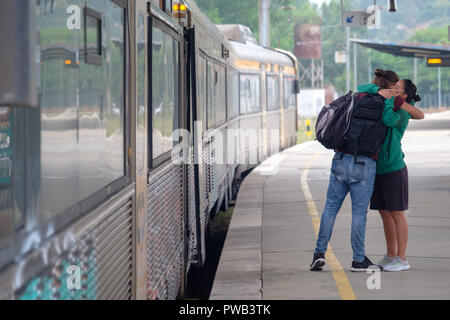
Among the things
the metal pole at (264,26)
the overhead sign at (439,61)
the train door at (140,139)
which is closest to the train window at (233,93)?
the train door at (140,139)

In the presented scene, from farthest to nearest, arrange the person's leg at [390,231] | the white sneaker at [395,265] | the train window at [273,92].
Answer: the train window at [273,92] < the white sneaker at [395,265] < the person's leg at [390,231]

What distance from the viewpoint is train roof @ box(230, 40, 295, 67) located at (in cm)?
1861

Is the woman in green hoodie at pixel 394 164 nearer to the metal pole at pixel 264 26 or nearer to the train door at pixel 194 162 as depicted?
the train door at pixel 194 162

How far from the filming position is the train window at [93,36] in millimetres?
3537

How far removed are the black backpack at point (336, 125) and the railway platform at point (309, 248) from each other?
110 centimetres

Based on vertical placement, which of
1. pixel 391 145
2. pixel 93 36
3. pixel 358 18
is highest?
pixel 358 18

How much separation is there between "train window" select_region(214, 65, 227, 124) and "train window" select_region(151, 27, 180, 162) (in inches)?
183

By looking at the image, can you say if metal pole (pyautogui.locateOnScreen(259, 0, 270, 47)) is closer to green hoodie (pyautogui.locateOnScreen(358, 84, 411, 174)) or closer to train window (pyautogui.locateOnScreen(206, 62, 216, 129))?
train window (pyautogui.locateOnScreen(206, 62, 216, 129))

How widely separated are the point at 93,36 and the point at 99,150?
1.56 ft

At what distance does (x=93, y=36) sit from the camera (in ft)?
12.0

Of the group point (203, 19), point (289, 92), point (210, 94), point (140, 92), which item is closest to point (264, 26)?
point (289, 92)

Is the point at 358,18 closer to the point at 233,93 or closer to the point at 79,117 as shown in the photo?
the point at 233,93

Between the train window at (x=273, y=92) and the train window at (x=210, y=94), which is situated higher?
the train window at (x=273, y=92)
